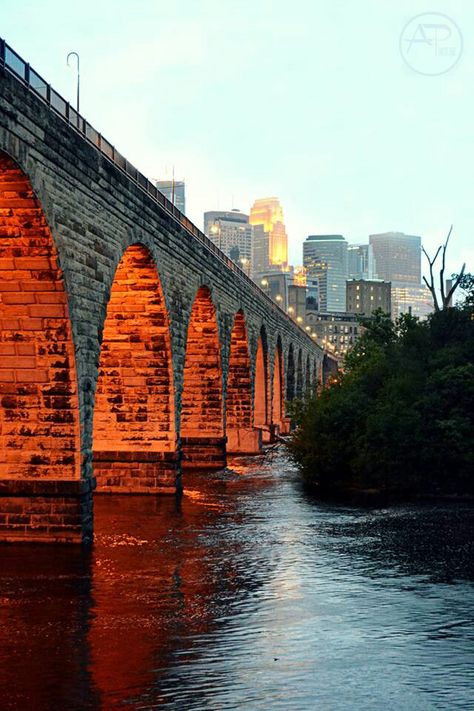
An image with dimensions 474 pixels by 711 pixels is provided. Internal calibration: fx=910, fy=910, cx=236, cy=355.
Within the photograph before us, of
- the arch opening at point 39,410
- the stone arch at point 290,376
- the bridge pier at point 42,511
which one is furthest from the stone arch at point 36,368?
the stone arch at point 290,376

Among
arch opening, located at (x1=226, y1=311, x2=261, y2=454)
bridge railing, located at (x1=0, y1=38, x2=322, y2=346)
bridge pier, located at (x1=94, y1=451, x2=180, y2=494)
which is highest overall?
bridge railing, located at (x1=0, y1=38, x2=322, y2=346)

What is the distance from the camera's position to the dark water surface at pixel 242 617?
12906 mm

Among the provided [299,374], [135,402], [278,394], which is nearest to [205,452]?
[135,402]

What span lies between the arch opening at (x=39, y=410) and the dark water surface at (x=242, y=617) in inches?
40.4

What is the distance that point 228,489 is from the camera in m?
37.0

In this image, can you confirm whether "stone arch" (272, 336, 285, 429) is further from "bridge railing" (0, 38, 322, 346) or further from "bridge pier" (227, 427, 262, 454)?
"bridge railing" (0, 38, 322, 346)

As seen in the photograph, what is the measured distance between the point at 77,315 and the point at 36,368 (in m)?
1.67

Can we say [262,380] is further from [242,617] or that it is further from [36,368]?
[242,617]

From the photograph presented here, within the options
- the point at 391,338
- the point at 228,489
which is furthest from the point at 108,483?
the point at 391,338

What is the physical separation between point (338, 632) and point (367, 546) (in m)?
8.53

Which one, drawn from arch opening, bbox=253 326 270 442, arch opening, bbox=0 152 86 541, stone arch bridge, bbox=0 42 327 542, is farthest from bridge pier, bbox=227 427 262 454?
arch opening, bbox=0 152 86 541

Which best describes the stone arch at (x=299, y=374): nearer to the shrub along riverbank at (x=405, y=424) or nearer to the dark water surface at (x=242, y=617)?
the shrub along riverbank at (x=405, y=424)

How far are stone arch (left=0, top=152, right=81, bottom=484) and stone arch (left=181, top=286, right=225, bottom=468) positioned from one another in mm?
21184

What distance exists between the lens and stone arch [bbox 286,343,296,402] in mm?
83287
